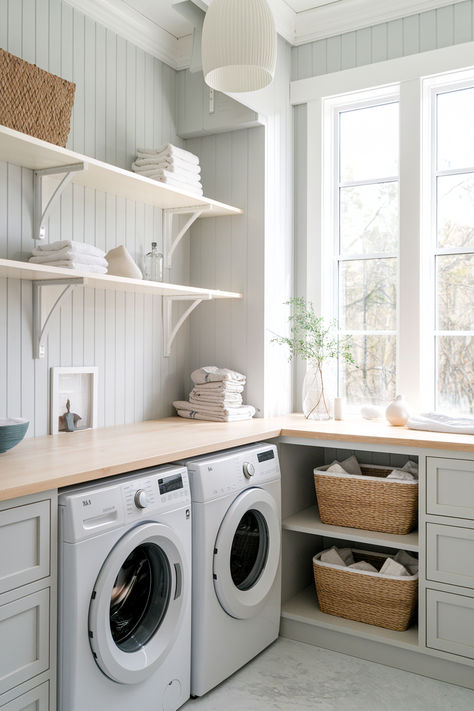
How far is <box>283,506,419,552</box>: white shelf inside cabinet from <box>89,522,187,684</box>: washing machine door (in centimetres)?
79

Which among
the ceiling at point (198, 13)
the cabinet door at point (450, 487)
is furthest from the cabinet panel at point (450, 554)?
the ceiling at point (198, 13)

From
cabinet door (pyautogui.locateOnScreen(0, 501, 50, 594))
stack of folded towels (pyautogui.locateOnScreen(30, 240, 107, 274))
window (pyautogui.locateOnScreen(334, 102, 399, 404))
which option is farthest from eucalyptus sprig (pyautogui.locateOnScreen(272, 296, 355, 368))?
cabinet door (pyautogui.locateOnScreen(0, 501, 50, 594))

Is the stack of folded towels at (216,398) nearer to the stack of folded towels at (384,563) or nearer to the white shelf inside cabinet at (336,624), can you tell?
the stack of folded towels at (384,563)

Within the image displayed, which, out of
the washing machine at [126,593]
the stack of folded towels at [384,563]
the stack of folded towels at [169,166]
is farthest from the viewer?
the stack of folded towels at [169,166]

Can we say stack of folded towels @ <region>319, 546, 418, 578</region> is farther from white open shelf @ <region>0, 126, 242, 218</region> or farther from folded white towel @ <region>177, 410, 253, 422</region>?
white open shelf @ <region>0, 126, 242, 218</region>

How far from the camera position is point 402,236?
10.1ft

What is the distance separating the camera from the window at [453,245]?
298 cm

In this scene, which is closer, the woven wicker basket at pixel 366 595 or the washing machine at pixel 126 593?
the washing machine at pixel 126 593

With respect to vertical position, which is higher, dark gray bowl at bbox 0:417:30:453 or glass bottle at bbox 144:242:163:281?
glass bottle at bbox 144:242:163:281

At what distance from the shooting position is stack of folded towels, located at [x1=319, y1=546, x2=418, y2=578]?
2.59 meters

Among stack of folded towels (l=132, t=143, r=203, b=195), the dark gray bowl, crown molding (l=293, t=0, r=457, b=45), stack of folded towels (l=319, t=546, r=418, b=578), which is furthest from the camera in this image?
crown molding (l=293, t=0, r=457, b=45)

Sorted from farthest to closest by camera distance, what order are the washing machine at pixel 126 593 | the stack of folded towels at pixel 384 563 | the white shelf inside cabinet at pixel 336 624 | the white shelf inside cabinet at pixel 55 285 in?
the stack of folded towels at pixel 384 563, the white shelf inside cabinet at pixel 336 624, the white shelf inside cabinet at pixel 55 285, the washing machine at pixel 126 593

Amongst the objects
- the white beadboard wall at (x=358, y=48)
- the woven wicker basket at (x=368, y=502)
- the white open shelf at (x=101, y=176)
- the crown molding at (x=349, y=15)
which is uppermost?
the crown molding at (x=349, y=15)

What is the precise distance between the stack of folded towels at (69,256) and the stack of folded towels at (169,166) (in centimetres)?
66
